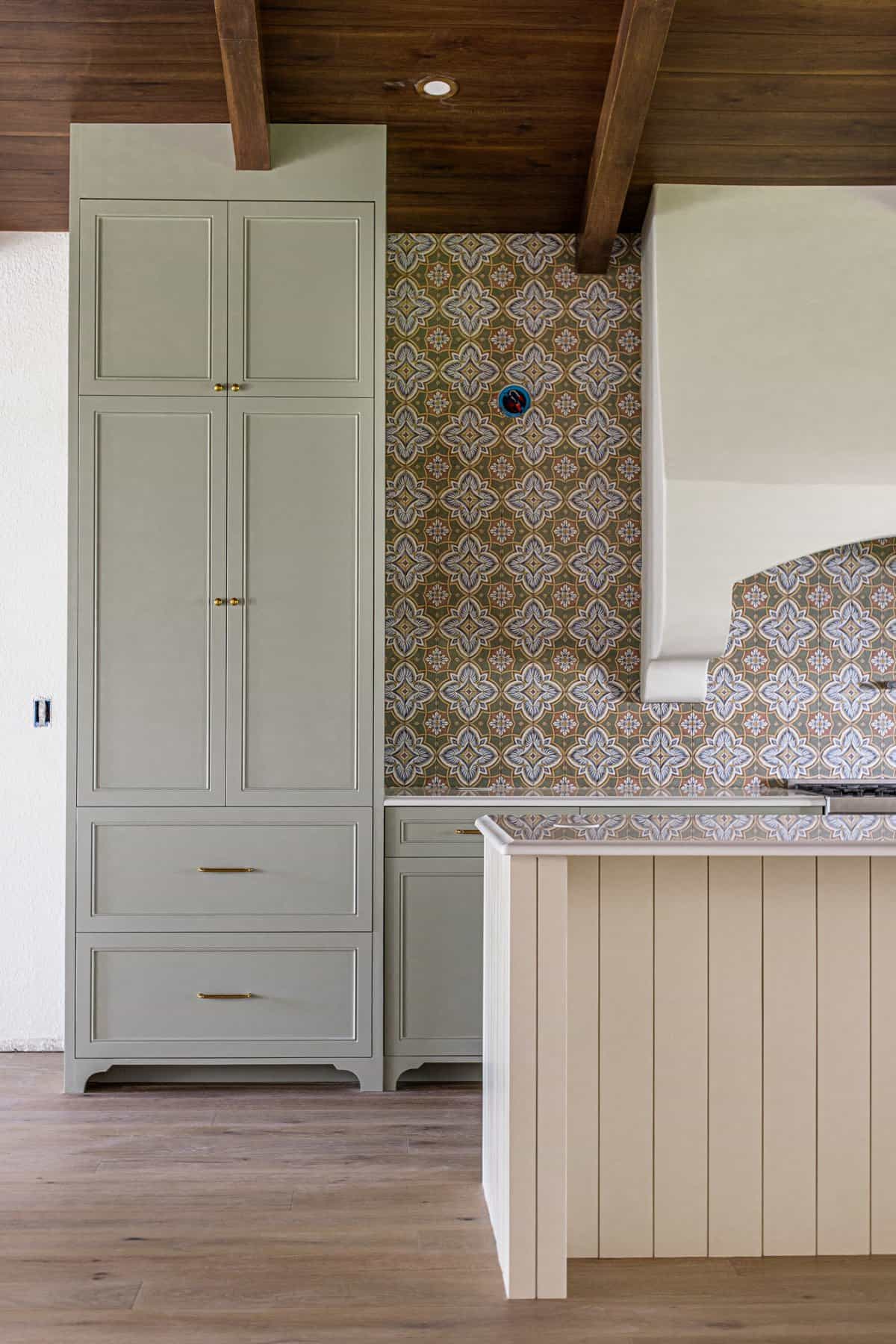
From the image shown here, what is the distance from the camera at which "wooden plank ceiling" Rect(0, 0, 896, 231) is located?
117 inches

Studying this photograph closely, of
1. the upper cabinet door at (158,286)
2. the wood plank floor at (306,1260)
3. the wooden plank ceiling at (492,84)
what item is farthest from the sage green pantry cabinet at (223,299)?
the wood plank floor at (306,1260)

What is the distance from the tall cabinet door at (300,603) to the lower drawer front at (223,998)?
470 millimetres

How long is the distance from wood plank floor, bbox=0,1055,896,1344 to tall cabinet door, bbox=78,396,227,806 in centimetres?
101

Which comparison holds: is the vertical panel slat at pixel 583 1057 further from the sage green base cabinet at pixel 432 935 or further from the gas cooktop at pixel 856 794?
the gas cooktop at pixel 856 794

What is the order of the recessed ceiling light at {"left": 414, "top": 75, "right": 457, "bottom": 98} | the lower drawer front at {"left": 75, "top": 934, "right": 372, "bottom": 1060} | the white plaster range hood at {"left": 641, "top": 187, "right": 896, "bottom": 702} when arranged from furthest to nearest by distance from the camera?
the white plaster range hood at {"left": 641, "top": 187, "right": 896, "bottom": 702}
the lower drawer front at {"left": 75, "top": 934, "right": 372, "bottom": 1060}
the recessed ceiling light at {"left": 414, "top": 75, "right": 457, "bottom": 98}

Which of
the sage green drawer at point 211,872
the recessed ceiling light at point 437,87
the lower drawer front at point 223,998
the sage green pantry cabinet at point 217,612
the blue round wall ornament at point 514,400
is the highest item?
the recessed ceiling light at point 437,87

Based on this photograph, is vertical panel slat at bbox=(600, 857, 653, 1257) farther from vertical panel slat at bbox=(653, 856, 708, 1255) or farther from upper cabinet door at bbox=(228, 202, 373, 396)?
upper cabinet door at bbox=(228, 202, 373, 396)

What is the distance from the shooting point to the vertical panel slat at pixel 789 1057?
7.36 ft

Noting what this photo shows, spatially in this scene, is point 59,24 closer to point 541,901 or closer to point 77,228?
point 77,228

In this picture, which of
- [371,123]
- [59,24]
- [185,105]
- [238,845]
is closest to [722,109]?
[371,123]

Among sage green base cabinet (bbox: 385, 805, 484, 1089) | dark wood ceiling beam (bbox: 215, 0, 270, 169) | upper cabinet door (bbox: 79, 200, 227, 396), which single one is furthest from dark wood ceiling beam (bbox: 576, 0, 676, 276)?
sage green base cabinet (bbox: 385, 805, 484, 1089)

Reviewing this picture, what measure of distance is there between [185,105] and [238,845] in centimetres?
223

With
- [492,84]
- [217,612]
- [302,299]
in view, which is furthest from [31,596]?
[492,84]

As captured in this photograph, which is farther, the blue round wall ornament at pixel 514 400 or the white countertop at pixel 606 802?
the blue round wall ornament at pixel 514 400
